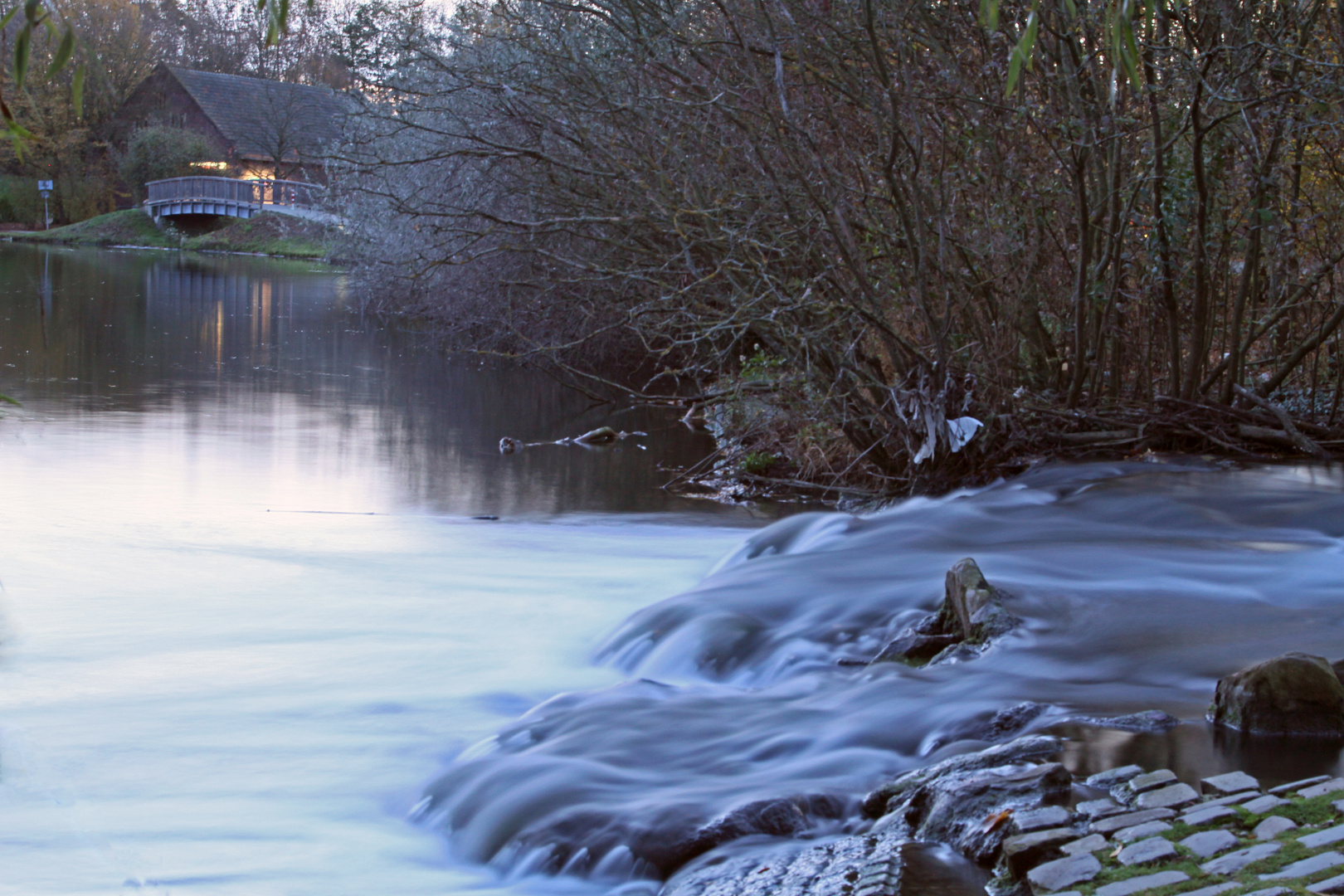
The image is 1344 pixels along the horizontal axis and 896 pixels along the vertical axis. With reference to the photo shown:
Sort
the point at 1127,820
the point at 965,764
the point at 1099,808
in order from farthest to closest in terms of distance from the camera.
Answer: the point at 965,764
the point at 1099,808
the point at 1127,820

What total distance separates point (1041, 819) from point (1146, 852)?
368 mm

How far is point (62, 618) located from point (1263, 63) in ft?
25.2

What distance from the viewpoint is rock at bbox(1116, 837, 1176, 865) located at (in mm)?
3090

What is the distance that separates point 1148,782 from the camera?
3.61m

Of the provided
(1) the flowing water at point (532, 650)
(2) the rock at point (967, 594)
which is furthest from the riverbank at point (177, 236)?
(2) the rock at point (967, 594)

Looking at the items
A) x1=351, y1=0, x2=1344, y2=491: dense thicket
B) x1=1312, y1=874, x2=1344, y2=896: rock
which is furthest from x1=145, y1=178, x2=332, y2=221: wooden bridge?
x1=1312, y1=874, x2=1344, y2=896: rock

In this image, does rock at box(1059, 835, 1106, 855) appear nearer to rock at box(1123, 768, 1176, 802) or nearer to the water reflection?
rock at box(1123, 768, 1176, 802)

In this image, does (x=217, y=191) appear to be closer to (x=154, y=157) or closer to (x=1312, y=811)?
(x=154, y=157)

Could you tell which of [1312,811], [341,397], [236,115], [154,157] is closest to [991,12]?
[1312,811]

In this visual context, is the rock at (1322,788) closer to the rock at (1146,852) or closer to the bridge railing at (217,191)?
the rock at (1146,852)

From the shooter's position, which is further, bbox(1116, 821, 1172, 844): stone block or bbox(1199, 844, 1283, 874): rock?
bbox(1116, 821, 1172, 844): stone block

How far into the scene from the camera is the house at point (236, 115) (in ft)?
202

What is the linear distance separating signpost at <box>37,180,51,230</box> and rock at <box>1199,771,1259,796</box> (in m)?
60.4

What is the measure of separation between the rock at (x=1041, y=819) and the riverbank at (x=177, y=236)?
162ft
